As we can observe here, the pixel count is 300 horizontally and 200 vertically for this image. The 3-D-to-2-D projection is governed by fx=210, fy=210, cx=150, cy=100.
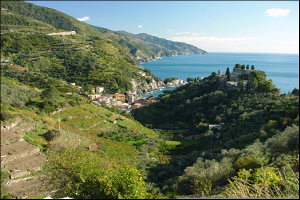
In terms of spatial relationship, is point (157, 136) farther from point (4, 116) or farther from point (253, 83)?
point (4, 116)

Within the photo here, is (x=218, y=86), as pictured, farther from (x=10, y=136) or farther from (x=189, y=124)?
(x=10, y=136)

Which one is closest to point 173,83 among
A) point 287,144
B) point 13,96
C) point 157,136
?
point 157,136

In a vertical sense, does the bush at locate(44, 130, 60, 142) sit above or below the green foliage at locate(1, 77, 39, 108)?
below

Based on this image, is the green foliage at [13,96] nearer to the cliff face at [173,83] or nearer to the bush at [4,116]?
the bush at [4,116]

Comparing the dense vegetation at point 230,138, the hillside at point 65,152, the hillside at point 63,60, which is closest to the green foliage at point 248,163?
the dense vegetation at point 230,138

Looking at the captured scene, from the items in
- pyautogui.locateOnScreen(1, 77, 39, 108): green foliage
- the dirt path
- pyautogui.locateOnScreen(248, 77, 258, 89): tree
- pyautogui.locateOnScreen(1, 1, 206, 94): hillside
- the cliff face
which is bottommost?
the dirt path

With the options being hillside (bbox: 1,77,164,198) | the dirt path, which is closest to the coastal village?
hillside (bbox: 1,77,164,198)

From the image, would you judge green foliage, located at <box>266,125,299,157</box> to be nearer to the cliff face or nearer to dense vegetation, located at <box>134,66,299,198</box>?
dense vegetation, located at <box>134,66,299,198</box>

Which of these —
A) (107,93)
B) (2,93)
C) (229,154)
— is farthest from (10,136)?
(107,93)
